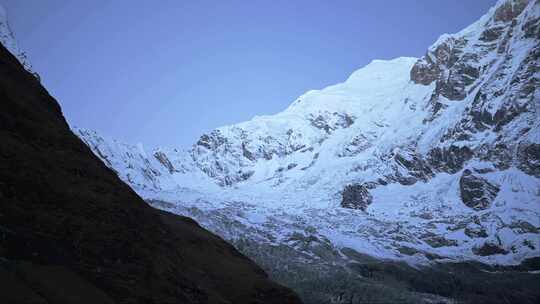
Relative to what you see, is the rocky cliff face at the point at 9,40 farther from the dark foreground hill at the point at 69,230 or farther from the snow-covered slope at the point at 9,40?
the dark foreground hill at the point at 69,230

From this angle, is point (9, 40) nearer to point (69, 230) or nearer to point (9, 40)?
point (9, 40)

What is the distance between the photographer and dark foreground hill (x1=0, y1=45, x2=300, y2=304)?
48.5 m

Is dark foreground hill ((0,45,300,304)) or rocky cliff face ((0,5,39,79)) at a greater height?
rocky cliff face ((0,5,39,79))

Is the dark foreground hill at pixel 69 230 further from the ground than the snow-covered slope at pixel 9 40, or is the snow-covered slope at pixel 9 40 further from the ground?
the snow-covered slope at pixel 9 40

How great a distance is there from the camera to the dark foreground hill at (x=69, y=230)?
48.5 meters

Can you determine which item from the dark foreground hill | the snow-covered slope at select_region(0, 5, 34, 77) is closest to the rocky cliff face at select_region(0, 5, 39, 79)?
the snow-covered slope at select_region(0, 5, 34, 77)

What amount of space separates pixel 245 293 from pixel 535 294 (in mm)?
126875

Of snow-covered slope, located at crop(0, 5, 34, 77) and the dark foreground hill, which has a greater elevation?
snow-covered slope, located at crop(0, 5, 34, 77)

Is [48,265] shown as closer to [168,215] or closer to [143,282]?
[143,282]

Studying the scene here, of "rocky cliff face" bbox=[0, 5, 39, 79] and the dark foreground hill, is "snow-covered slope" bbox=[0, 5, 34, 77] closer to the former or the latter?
"rocky cliff face" bbox=[0, 5, 39, 79]

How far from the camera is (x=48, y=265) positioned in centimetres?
4981

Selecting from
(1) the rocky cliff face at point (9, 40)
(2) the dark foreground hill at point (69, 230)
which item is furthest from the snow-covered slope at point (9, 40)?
(2) the dark foreground hill at point (69, 230)

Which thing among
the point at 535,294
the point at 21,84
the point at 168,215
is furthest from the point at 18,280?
the point at 535,294

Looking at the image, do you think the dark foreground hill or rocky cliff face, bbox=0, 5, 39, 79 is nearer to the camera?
the dark foreground hill
